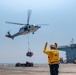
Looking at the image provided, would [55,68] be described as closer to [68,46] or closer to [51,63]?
[51,63]

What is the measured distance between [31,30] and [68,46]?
7701 cm

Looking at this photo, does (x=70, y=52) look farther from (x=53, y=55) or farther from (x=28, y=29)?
(x=53, y=55)

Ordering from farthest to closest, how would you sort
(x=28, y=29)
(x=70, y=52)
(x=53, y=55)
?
(x=70, y=52)
(x=28, y=29)
(x=53, y=55)

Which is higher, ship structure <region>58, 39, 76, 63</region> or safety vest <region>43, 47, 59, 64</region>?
ship structure <region>58, 39, 76, 63</region>

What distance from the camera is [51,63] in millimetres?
13102

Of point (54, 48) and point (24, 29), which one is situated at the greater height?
point (24, 29)

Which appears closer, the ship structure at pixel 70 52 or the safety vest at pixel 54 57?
the safety vest at pixel 54 57

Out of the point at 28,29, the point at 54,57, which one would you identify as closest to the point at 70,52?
the point at 28,29

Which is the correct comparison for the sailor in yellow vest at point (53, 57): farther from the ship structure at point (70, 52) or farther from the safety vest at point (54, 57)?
the ship structure at point (70, 52)

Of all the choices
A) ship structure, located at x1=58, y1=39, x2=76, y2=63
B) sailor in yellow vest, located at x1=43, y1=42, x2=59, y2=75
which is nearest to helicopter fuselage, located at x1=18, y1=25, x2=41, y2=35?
sailor in yellow vest, located at x1=43, y1=42, x2=59, y2=75

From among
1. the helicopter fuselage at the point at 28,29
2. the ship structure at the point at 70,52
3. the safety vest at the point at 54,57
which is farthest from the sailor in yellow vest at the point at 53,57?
the ship structure at the point at 70,52

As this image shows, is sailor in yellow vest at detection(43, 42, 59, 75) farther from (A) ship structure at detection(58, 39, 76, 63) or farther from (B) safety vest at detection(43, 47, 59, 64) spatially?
(A) ship structure at detection(58, 39, 76, 63)

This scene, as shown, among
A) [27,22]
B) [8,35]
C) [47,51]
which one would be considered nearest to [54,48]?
[47,51]

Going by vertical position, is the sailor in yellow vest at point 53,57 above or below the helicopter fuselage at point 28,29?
below
